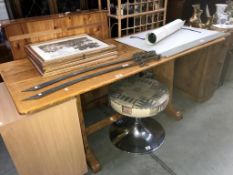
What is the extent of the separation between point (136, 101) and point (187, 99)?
3.26 feet

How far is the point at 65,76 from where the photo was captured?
0.98m

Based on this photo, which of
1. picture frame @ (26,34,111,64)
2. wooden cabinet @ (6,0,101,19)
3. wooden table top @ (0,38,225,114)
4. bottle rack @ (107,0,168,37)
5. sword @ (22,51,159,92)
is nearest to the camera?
wooden table top @ (0,38,225,114)

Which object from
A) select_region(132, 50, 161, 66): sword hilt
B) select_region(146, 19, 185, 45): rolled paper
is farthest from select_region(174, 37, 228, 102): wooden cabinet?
select_region(132, 50, 161, 66): sword hilt

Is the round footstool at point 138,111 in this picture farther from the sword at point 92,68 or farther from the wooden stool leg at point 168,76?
the sword at point 92,68

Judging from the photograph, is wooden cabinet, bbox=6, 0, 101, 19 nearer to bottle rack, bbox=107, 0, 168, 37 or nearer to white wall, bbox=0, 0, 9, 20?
white wall, bbox=0, 0, 9, 20

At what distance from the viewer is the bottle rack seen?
148 cm

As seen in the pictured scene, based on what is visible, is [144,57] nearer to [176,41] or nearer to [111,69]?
[111,69]

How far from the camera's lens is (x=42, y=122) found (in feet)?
3.06

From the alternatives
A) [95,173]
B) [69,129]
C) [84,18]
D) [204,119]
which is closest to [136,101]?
[69,129]

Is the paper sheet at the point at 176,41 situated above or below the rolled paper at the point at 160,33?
below

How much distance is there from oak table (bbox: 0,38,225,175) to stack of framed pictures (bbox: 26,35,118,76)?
0.06 metres

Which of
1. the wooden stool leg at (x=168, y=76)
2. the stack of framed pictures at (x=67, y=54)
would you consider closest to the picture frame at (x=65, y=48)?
the stack of framed pictures at (x=67, y=54)

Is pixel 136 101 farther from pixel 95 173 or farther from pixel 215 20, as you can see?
pixel 215 20

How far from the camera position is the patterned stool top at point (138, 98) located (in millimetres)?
1220
